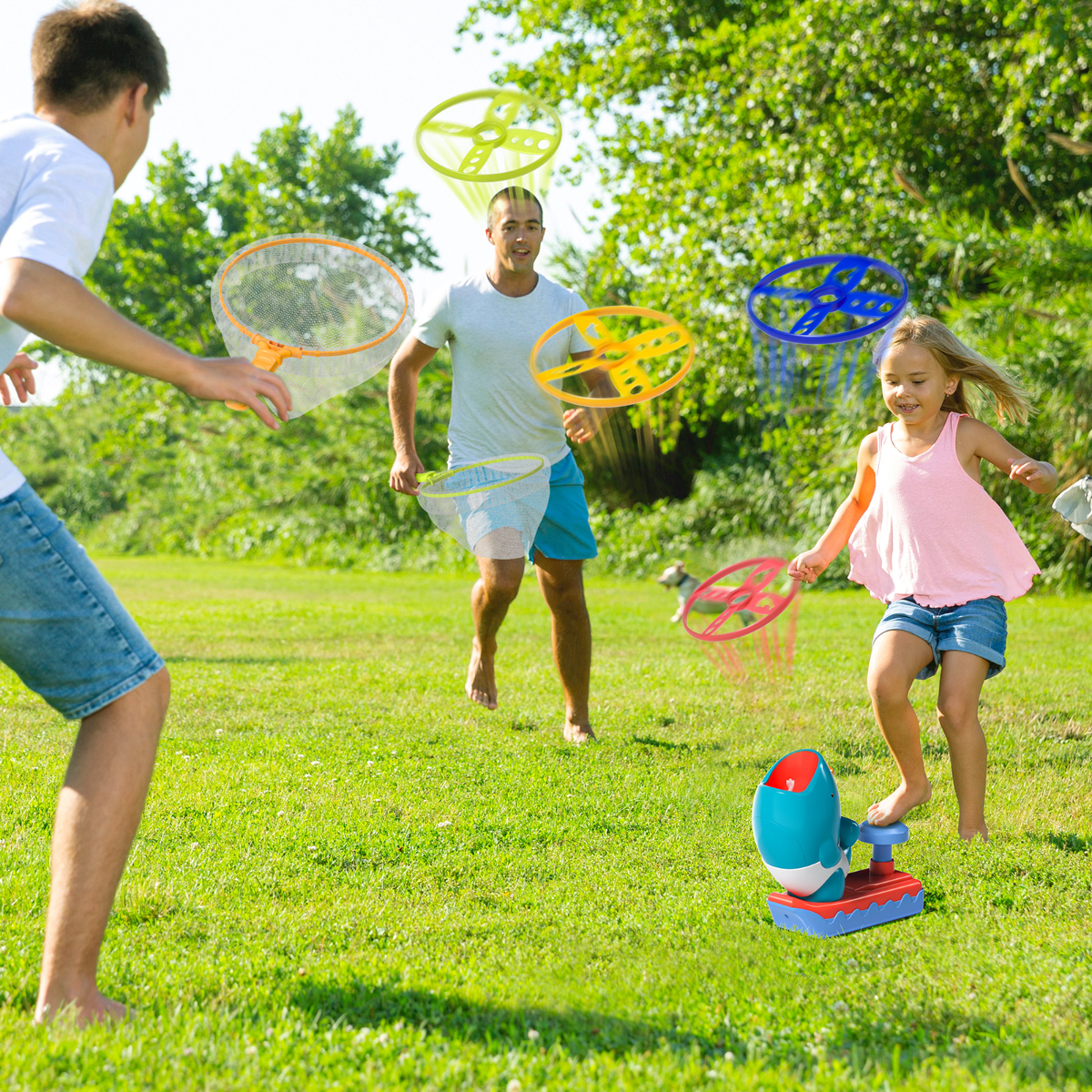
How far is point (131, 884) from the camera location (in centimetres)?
306

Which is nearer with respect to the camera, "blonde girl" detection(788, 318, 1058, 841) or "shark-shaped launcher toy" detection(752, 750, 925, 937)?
"shark-shaped launcher toy" detection(752, 750, 925, 937)

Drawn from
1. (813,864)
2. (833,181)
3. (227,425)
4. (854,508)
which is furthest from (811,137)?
(227,425)

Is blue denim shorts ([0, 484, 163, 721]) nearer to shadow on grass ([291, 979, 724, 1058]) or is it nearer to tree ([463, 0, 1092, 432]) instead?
shadow on grass ([291, 979, 724, 1058])

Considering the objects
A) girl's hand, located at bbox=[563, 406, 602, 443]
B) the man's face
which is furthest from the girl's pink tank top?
the man's face

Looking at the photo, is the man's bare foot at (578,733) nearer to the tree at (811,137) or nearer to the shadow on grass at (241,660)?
the shadow on grass at (241,660)

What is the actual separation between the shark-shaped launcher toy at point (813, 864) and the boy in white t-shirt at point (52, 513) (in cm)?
159

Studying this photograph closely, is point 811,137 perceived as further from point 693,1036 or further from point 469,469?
point 693,1036

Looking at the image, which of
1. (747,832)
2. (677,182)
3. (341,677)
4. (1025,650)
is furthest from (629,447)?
(747,832)

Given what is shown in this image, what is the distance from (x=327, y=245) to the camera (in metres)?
3.54

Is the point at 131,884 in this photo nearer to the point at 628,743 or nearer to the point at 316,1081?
the point at 316,1081

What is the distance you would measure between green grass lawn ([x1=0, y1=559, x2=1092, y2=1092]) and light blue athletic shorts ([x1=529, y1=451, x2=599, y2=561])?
2.83 ft

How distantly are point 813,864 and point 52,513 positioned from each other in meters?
2.01

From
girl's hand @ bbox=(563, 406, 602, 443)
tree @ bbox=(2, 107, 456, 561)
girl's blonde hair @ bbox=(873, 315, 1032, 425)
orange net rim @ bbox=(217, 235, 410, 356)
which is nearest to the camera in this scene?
orange net rim @ bbox=(217, 235, 410, 356)

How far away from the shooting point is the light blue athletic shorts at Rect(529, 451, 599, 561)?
16.3 feet
